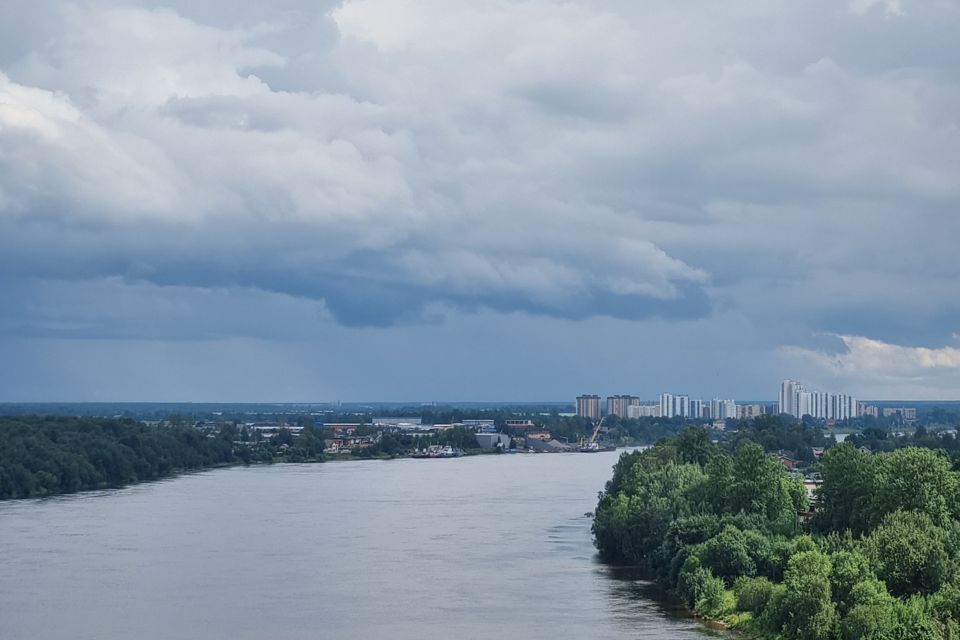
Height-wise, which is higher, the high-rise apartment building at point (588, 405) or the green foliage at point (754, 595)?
the high-rise apartment building at point (588, 405)

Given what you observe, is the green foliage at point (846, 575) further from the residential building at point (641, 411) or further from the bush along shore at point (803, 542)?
the residential building at point (641, 411)

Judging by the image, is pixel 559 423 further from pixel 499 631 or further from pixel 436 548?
pixel 499 631

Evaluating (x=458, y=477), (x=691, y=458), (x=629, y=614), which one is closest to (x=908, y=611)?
(x=629, y=614)

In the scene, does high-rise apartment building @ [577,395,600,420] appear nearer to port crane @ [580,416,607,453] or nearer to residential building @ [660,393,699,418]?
residential building @ [660,393,699,418]

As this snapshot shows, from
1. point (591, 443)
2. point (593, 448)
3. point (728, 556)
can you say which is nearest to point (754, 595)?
point (728, 556)

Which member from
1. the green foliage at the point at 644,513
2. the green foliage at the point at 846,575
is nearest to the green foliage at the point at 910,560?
the green foliage at the point at 846,575

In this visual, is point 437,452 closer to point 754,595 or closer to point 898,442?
point 898,442

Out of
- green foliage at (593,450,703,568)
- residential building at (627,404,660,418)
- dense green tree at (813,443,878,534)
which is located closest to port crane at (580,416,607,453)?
residential building at (627,404,660,418)
